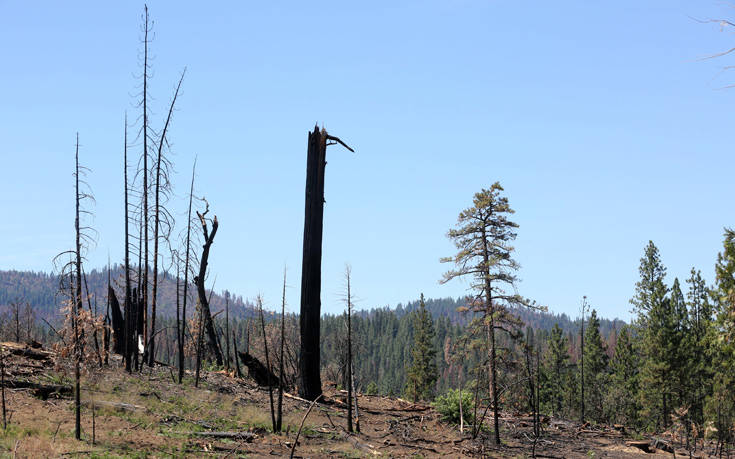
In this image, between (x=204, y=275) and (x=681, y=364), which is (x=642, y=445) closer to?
(x=204, y=275)

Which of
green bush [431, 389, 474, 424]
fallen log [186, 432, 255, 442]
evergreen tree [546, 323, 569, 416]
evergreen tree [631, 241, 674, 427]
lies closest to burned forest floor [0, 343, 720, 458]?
fallen log [186, 432, 255, 442]

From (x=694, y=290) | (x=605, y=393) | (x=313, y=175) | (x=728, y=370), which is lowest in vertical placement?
(x=605, y=393)

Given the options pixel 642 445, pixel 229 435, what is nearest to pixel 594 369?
pixel 642 445

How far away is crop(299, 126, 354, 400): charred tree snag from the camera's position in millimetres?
22312

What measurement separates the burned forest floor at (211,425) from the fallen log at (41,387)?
0.10 feet

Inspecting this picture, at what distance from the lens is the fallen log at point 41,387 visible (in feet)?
60.4

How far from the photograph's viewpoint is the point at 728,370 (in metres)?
40.9

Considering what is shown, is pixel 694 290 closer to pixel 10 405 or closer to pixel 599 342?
pixel 599 342

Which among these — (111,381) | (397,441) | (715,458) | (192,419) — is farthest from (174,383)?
(715,458)

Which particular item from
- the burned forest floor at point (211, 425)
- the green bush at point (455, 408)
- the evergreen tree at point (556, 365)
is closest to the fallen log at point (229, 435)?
the burned forest floor at point (211, 425)

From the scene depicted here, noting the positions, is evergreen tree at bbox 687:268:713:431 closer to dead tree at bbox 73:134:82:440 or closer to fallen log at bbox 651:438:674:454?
fallen log at bbox 651:438:674:454

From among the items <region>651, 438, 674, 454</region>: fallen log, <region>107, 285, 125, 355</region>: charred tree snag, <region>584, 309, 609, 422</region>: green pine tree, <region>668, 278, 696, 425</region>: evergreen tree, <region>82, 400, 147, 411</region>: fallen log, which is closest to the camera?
<region>82, 400, 147, 411</region>: fallen log

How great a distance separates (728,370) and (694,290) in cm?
1299

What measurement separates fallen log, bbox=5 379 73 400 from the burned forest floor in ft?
0.10
